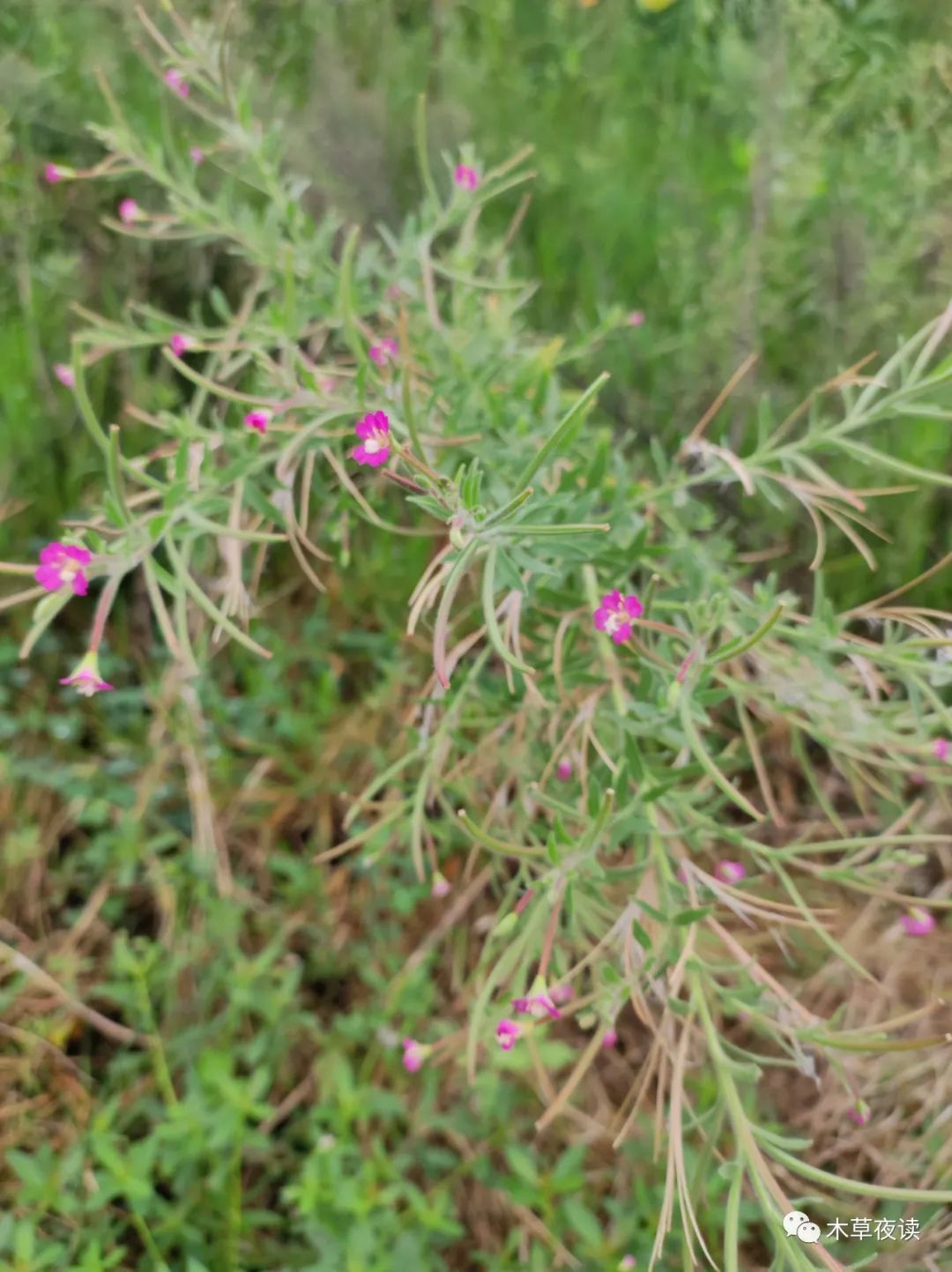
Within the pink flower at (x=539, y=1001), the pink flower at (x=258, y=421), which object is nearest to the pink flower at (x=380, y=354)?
the pink flower at (x=258, y=421)

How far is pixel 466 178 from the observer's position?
922 millimetres

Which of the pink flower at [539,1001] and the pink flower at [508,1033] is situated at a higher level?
the pink flower at [539,1001]

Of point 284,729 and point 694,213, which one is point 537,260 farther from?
point 284,729

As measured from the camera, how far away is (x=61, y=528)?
1.38m

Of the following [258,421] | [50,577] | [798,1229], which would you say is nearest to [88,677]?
[50,577]

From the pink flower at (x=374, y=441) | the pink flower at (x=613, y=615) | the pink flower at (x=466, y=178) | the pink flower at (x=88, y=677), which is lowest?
the pink flower at (x=613, y=615)

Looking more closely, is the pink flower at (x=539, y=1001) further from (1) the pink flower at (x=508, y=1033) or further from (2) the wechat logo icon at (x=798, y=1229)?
(2) the wechat logo icon at (x=798, y=1229)

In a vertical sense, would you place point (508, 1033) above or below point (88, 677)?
below

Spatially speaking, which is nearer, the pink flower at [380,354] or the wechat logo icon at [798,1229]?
the wechat logo icon at [798,1229]

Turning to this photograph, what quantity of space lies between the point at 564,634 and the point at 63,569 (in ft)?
1.51

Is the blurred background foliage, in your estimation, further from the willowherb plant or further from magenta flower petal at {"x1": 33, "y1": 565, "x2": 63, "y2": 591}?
magenta flower petal at {"x1": 33, "y1": 565, "x2": 63, "y2": 591}

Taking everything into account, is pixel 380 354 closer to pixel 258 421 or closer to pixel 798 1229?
pixel 258 421

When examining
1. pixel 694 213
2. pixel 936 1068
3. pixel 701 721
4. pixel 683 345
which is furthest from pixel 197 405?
pixel 936 1068

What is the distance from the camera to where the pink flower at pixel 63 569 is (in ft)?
2.05
